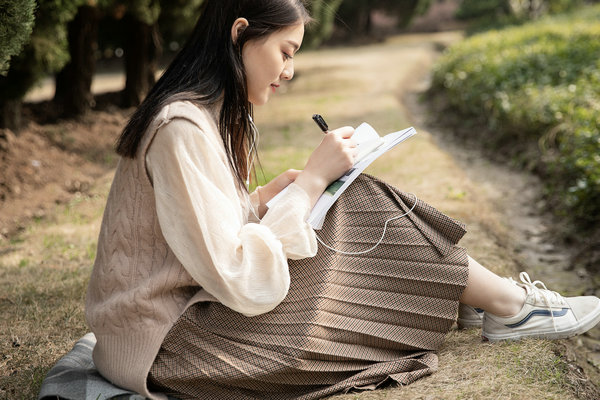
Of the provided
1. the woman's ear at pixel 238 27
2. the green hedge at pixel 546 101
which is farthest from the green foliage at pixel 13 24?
the green hedge at pixel 546 101

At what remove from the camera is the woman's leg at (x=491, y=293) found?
2266 mm

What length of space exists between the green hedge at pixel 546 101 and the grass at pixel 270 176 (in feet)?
1.92

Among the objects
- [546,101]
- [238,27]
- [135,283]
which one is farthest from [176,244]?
[546,101]

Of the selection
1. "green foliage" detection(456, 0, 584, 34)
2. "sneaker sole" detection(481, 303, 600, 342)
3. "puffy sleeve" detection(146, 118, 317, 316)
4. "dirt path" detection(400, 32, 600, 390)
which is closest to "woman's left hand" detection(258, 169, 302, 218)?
"puffy sleeve" detection(146, 118, 317, 316)

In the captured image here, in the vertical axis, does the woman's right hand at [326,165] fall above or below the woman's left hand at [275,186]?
above

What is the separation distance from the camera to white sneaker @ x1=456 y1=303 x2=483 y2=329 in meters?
2.53

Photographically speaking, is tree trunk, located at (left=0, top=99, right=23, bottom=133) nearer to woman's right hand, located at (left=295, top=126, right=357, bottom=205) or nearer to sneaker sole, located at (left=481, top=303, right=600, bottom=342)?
woman's right hand, located at (left=295, top=126, right=357, bottom=205)

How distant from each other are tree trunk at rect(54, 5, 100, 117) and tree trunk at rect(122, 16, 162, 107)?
72cm

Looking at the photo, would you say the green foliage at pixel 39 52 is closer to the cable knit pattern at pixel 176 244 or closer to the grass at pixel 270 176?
the grass at pixel 270 176

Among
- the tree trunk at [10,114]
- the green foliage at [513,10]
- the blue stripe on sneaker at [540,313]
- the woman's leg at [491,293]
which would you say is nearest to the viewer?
the woman's leg at [491,293]

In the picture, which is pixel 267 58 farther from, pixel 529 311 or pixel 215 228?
pixel 529 311

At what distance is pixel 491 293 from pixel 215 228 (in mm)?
985

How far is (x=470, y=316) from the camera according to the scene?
2.54 m

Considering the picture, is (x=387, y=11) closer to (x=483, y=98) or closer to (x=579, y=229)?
(x=483, y=98)
